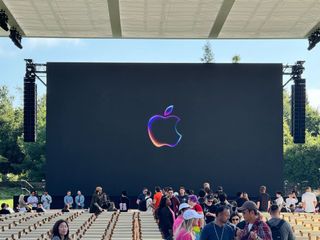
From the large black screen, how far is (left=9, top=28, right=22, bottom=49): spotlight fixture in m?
2.19

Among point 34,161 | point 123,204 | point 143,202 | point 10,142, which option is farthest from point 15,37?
point 10,142

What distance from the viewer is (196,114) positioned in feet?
76.9

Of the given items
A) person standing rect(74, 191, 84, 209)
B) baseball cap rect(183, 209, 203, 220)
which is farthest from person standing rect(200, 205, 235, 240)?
person standing rect(74, 191, 84, 209)

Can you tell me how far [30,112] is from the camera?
22.2 meters

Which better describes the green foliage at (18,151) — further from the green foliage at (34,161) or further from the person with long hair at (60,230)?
the person with long hair at (60,230)

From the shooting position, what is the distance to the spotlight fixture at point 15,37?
20.7m

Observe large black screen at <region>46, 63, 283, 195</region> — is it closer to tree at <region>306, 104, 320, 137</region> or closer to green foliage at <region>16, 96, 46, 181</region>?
green foliage at <region>16, 96, 46, 181</region>

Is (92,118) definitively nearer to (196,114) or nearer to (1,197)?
(196,114)

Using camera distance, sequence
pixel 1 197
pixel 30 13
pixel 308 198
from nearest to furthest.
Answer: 1. pixel 308 198
2. pixel 30 13
3. pixel 1 197

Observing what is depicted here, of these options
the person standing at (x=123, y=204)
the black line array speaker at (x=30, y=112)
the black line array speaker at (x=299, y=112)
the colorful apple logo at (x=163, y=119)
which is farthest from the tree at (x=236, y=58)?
the person standing at (x=123, y=204)

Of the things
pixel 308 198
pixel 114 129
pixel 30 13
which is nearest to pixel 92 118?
pixel 114 129

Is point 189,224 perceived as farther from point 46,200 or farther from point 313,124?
point 313,124

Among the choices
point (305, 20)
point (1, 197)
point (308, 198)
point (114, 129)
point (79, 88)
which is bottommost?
point (1, 197)

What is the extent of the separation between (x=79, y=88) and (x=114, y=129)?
1893mm
